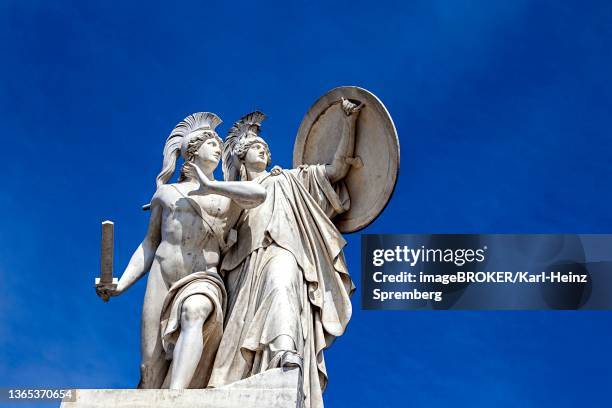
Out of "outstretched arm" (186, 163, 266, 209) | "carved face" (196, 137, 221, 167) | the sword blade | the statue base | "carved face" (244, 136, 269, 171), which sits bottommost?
the statue base

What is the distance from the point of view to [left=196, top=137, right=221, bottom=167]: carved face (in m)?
15.2

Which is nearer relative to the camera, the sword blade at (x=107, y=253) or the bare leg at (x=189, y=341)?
the bare leg at (x=189, y=341)

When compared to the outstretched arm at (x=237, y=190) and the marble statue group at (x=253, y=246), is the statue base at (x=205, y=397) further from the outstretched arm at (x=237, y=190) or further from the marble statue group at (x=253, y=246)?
the outstretched arm at (x=237, y=190)

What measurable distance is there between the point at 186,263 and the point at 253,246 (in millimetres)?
700

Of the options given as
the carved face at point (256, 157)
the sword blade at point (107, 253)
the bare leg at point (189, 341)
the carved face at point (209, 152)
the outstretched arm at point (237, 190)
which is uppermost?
the carved face at point (256, 157)

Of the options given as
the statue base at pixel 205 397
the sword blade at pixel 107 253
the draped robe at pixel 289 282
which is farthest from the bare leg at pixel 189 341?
the statue base at pixel 205 397

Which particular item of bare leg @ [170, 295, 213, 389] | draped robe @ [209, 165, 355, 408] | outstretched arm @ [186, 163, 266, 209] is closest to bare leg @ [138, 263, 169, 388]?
bare leg @ [170, 295, 213, 389]

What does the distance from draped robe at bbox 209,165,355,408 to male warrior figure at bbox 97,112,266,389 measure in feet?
0.71

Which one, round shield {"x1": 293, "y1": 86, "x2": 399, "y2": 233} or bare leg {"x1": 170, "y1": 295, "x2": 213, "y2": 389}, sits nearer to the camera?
bare leg {"x1": 170, "y1": 295, "x2": 213, "y2": 389}

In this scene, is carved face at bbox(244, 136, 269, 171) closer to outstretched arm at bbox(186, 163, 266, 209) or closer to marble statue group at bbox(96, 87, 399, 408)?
marble statue group at bbox(96, 87, 399, 408)

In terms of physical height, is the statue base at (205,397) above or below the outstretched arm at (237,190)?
below

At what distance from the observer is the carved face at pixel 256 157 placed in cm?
1560

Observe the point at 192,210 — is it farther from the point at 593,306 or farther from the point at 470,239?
the point at 593,306

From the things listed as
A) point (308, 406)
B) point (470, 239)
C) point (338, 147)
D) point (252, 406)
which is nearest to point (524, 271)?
point (470, 239)
